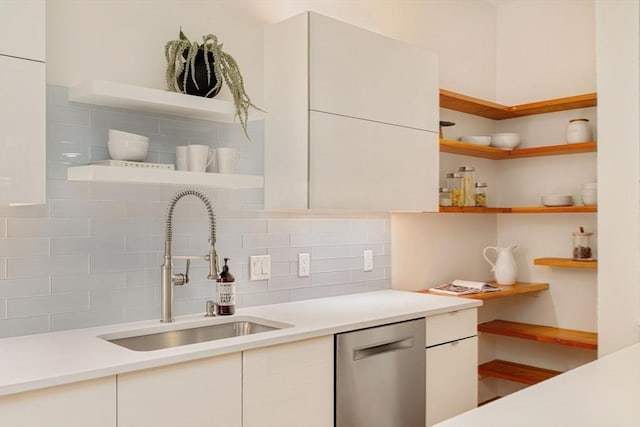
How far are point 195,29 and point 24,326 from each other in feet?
4.55

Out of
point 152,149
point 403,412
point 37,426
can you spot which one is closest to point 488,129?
point 403,412

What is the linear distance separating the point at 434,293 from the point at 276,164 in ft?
4.41

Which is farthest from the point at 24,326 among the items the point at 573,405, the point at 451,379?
the point at 451,379

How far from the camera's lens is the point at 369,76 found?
9.55 ft

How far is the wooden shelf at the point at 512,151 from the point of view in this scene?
3623 millimetres

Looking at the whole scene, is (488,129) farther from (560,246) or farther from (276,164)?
(276,164)

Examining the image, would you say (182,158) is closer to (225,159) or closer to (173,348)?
(225,159)

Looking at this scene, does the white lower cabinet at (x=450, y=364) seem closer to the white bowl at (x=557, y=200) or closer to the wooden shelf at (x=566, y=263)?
the wooden shelf at (x=566, y=263)

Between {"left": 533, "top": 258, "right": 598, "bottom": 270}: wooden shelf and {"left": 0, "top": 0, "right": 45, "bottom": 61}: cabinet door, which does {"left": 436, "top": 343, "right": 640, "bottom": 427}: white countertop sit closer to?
{"left": 0, "top": 0, "right": 45, "bottom": 61}: cabinet door

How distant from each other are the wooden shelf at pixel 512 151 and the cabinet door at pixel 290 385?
5.52ft

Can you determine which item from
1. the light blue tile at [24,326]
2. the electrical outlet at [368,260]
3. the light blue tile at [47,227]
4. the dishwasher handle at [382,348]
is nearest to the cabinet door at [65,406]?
the light blue tile at [24,326]

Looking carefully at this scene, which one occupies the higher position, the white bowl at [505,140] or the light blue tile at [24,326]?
the white bowl at [505,140]

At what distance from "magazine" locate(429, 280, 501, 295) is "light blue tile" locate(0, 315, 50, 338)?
2.18m

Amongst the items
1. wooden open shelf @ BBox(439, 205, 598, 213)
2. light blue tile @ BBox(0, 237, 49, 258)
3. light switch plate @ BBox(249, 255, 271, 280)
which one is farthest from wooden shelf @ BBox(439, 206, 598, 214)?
light blue tile @ BBox(0, 237, 49, 258)
